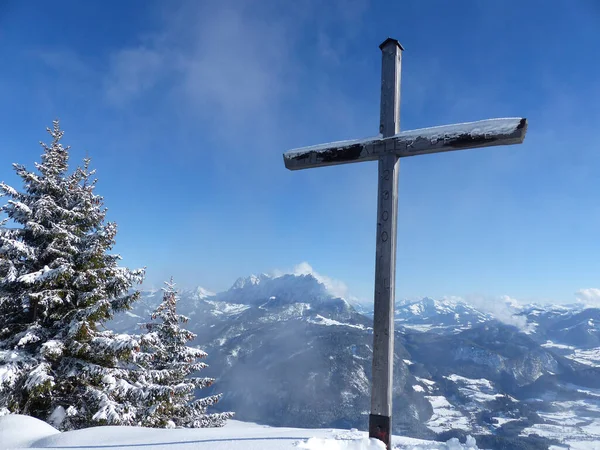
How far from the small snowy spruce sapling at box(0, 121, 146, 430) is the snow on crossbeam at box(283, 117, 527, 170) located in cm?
980

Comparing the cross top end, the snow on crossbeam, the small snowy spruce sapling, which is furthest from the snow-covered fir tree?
the cross top end

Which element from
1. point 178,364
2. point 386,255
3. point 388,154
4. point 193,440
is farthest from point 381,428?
point 178,364

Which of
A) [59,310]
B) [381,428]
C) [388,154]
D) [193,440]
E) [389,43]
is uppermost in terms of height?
[389,43]

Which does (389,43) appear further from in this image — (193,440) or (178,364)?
(178,364)

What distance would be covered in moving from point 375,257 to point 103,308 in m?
11.3

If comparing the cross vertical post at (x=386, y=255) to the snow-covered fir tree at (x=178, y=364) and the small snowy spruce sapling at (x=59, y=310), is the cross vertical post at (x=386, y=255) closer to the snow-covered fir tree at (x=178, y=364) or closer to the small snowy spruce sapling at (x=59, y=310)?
the small snowy spruce sapling at (x=59, y=310)

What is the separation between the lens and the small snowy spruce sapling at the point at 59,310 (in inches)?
475

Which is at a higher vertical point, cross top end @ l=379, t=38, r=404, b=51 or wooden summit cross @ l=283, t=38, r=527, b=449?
cross top end @ l=379, t=38, r=404, b=51

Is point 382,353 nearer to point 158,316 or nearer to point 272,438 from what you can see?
point 272,438

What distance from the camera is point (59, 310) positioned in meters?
13.4

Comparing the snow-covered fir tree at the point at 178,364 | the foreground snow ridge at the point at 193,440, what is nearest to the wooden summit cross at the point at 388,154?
the foreground snow ridge at the point at 193,440

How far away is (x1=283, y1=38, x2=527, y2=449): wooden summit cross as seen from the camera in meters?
5.30

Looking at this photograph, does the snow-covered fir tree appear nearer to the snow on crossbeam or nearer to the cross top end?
the snow on crossbeam

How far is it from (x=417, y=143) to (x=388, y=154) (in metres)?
0.47
